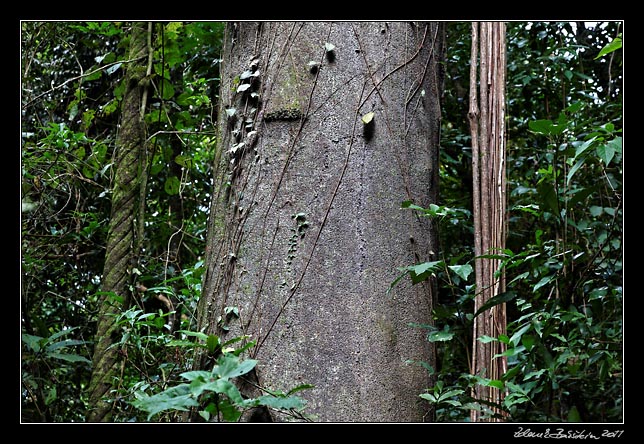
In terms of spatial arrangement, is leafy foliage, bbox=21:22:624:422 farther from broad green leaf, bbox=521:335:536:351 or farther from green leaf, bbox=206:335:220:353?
green leaf, bbox=206:335:220:353

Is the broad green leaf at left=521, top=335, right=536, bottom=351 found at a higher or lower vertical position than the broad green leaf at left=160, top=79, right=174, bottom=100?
lower

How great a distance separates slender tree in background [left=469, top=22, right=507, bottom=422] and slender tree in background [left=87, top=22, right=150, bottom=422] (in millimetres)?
1388

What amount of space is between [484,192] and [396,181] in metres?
0.74

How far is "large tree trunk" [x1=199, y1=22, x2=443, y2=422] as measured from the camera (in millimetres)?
1643

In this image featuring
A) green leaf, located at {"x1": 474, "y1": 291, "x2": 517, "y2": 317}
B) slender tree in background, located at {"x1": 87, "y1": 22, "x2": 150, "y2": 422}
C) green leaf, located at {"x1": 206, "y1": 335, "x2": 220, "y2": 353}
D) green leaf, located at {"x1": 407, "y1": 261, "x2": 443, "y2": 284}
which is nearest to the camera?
green leaf, located at {"x1": 206, "y1": 335, "x2": 220, "y2": 353}

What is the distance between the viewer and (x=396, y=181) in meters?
1.80

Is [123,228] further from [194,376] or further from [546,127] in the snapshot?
[546,127]

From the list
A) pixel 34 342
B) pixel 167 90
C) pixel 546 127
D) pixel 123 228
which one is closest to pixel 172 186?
pixel 167 90

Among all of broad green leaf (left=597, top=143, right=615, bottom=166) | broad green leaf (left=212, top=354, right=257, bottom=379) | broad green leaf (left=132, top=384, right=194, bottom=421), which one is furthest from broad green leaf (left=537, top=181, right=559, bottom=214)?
broad green leaf (left=132, top=384, right=194, bottom=421)

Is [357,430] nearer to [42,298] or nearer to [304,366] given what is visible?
[304,366]

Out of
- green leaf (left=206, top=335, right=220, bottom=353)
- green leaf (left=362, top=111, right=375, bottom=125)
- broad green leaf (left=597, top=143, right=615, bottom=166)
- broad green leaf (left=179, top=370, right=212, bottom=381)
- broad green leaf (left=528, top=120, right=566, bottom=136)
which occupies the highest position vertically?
green leaf (left=362, top=111, right=375, bottom=125)

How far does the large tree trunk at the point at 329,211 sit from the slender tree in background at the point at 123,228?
0.95 metres

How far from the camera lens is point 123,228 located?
2.77 metres

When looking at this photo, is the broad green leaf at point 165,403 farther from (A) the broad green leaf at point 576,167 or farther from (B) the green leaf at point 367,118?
(A) the broad green leaf at point 576,167
